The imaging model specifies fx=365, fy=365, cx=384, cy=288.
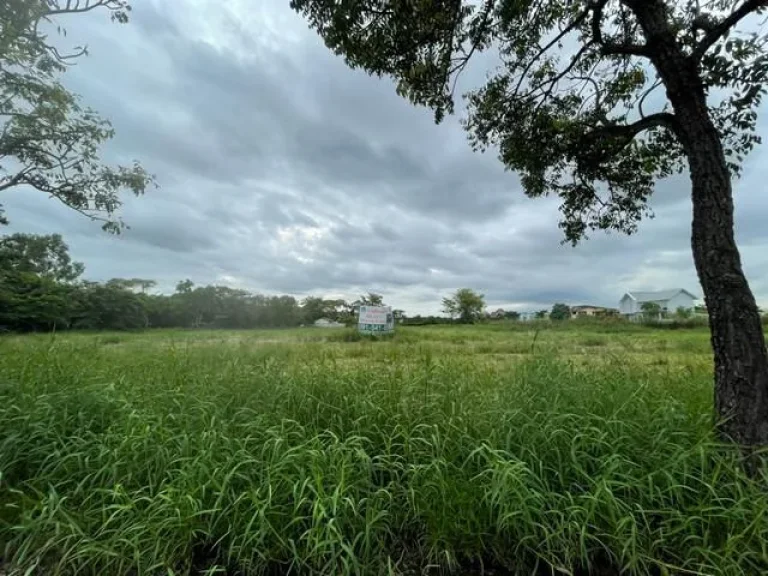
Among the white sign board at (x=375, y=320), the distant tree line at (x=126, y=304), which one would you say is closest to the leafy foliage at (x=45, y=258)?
the distant tree line at (x=126, y=304)

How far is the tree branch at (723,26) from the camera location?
210cm

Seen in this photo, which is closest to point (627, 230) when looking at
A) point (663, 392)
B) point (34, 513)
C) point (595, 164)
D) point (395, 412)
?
point (595, 164)

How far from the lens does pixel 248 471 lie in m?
1.81

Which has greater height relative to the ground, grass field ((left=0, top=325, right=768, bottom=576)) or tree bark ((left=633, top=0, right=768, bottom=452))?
tree bark ((left=633, top=0, right=768, bottom=452))


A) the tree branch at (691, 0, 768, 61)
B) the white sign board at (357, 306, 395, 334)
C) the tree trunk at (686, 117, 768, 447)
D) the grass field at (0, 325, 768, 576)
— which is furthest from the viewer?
the white sign board at (357, 306, 395, 334)

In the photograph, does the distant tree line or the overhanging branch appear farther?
the distant tree line

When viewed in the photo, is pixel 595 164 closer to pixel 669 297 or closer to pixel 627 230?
pixel 627 230

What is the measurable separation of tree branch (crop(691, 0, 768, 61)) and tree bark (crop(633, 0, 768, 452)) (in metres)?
0.13

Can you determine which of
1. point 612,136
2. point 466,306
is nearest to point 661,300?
point 466,306

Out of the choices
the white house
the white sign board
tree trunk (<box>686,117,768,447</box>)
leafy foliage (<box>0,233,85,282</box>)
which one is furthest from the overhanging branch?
the white house

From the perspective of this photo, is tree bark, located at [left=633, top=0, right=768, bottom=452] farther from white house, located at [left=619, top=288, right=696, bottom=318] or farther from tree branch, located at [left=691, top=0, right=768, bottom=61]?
white house, located at [left=619, top=288, right=696, bottom=318]

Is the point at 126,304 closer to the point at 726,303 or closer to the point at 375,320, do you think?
the point at 375,320

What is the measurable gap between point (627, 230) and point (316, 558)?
385 centimetres

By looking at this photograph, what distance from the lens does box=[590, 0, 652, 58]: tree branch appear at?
2339mm
